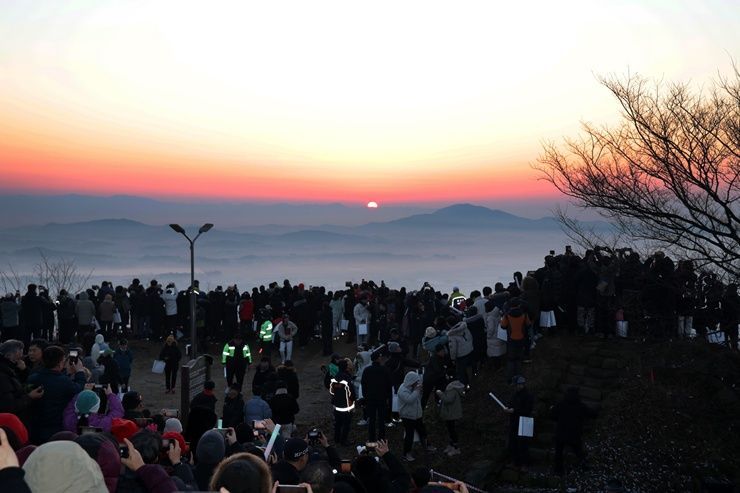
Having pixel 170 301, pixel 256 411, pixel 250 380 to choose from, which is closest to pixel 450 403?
pixel 256 411

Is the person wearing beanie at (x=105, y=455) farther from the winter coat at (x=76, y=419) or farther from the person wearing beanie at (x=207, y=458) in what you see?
the winter coat at (x=76, y=419)

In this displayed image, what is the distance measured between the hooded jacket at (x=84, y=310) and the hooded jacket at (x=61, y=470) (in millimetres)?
18639

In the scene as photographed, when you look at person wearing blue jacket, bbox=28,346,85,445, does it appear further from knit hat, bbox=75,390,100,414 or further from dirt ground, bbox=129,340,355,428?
dirt ground, bbox=129,340,355,428

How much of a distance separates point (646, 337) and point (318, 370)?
9.95m

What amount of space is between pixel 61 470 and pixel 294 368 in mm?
13765

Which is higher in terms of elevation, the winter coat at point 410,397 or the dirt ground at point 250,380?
the winter coat at point 410,397

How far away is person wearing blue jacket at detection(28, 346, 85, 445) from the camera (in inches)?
278

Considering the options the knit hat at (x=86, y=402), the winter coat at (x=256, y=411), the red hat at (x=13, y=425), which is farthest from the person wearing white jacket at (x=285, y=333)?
the red hat at (x=13, y=425)

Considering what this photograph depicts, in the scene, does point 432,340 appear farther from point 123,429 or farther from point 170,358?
point 123,429

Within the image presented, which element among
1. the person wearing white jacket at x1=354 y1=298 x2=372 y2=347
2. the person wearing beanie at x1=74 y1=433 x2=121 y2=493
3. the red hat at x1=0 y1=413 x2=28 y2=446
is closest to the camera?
the person wearing beanie at x1=74 y1=433 x2=121 y2=493

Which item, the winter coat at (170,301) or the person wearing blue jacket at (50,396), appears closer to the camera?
the person wearing blue jacket at (50,396)

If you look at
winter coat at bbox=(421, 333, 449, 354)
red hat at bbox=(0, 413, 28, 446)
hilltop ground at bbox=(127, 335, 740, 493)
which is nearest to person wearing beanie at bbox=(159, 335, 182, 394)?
hilltop ground at bbox=(127, 335, 740, 493)

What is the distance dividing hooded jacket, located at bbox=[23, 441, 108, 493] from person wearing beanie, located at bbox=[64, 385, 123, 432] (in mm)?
3700

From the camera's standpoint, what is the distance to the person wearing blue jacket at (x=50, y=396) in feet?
23.2
